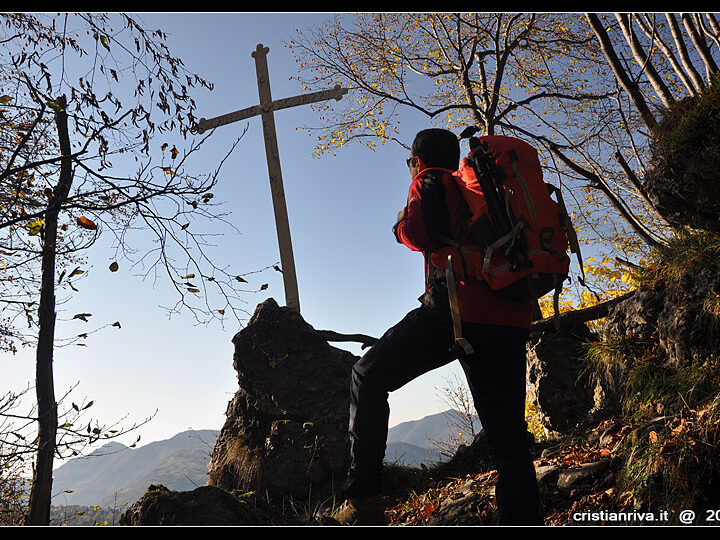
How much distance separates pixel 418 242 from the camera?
2617 mm

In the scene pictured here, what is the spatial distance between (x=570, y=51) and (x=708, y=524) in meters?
9.38

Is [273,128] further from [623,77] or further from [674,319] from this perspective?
[674,319]

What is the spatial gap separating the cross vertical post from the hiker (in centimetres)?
354

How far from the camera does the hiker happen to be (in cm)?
249

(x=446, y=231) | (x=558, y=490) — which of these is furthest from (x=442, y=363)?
(x=558, y=490)

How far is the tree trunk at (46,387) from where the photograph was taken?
13.3 ft

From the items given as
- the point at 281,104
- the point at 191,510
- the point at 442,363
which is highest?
the point at 281,104

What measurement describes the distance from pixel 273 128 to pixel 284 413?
12.3ft

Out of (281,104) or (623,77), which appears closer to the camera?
(623,77)

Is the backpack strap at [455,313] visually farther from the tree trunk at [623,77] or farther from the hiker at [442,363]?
the tree trunk at [623,77]

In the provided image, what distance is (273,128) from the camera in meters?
6.72

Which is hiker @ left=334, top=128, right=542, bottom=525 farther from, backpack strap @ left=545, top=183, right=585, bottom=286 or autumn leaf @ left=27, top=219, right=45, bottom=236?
autumn leaf @ left=27, top=219, right=45, bottom=236

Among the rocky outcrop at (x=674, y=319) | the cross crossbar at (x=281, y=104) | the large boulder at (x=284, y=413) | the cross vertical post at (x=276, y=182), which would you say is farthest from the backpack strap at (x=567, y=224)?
the cross crossbar at (x=281, y=104)

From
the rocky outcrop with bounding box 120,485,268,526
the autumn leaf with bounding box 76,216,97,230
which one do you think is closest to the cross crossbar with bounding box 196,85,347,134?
the autumn leaf with bounding box 76,216,97,230
